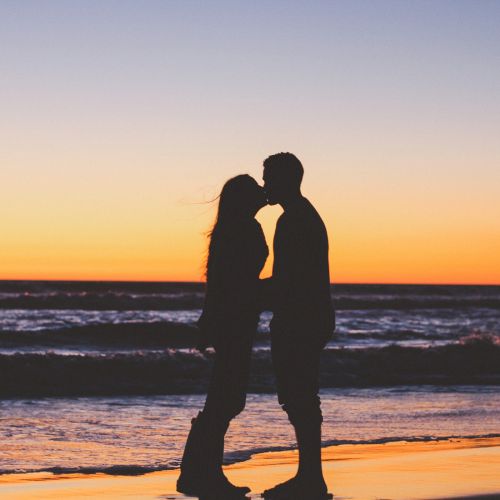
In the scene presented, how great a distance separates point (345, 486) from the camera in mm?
5465

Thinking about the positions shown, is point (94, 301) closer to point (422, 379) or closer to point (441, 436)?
point (422, 379)

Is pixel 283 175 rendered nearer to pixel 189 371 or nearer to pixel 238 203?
pixel 238 203

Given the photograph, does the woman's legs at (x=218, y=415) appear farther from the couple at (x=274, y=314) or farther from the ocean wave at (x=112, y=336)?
the ocean wave at (x=112, y=336)

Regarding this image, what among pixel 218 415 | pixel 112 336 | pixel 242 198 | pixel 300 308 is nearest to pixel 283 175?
pixel 242 198

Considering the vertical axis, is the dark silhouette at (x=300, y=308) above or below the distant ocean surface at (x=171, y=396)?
above

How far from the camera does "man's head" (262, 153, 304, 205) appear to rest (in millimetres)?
4812

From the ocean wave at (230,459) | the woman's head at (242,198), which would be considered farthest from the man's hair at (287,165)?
the ocean wave at (230,459)

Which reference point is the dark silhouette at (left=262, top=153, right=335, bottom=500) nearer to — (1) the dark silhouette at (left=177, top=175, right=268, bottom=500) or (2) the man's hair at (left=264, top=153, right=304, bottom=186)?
(2) the man's hair at (left=264, top=153, right=304, bottom=186)

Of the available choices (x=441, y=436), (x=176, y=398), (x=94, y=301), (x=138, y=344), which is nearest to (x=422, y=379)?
(x=176, y=398)

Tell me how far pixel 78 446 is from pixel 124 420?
1782 mm

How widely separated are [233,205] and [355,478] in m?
1.95

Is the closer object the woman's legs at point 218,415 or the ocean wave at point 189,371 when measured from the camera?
the woman's legs at point 218,415

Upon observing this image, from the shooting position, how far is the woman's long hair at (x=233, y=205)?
501cm

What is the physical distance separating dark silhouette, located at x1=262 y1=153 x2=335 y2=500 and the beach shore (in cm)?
54
